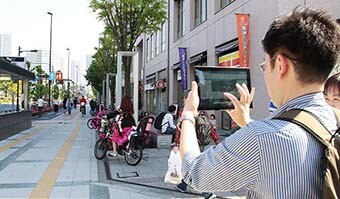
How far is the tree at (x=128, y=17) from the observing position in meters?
13.2

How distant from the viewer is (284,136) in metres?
1.18

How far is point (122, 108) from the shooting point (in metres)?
8.82

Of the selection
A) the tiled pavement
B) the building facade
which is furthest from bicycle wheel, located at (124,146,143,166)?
the building facade

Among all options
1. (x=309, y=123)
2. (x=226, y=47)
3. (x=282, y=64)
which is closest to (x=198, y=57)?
(x=226, y=47)

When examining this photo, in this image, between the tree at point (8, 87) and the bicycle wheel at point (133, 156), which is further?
the tree at point (8, 87)

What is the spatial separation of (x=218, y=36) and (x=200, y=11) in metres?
4.02

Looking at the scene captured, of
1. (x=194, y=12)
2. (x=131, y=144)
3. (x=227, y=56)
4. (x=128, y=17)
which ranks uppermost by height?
(x=194, y=12)

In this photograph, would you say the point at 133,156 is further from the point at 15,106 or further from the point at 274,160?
the point at 15,106

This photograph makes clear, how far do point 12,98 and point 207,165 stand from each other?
15949mm

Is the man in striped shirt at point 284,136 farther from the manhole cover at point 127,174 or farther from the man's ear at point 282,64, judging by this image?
the manhole cover at point 127,174

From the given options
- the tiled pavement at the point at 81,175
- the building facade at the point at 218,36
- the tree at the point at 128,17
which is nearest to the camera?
the tiled pavement at the point at 81,175

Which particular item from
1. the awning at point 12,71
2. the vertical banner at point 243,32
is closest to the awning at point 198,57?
the vertical banner at point 243,32

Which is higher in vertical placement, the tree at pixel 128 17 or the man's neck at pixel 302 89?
the tree at pixel 128 17

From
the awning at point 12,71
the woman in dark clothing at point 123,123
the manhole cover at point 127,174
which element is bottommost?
the manhole cover at point 127,174
